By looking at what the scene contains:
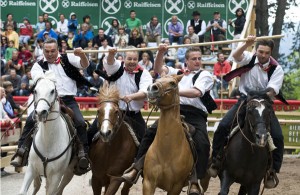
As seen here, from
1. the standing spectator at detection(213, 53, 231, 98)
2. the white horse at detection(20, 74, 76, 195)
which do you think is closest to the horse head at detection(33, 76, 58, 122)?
the white horse at detection(20, 74, 76, 195)

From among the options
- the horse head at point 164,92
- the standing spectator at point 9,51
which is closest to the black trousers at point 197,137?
Answer: the horse head at point 164,92

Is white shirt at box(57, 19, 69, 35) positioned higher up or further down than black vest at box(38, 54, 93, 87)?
higher up

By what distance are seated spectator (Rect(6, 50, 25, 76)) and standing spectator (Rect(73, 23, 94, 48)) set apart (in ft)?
6.69

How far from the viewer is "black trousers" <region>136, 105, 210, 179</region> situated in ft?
36.2

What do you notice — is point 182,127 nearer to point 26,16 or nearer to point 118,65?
point 118,65

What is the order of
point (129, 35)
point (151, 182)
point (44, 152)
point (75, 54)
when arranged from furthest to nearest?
point (129, 35) < point (75, 54) < point (44, 152) < point (151, 182)

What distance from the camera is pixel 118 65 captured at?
12094mm

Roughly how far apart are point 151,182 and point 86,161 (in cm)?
144

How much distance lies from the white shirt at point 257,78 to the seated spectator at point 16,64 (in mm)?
14750

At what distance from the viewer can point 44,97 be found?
10.5 metres

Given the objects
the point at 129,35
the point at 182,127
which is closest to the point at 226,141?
the point at 182,127

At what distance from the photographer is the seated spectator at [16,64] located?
1019 inches

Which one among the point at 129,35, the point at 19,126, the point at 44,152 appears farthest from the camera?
the point at 129,35

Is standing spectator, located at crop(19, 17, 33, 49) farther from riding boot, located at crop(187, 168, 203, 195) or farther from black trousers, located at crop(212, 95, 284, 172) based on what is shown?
riding boot, located at crop(187, 168, 203, 195)
